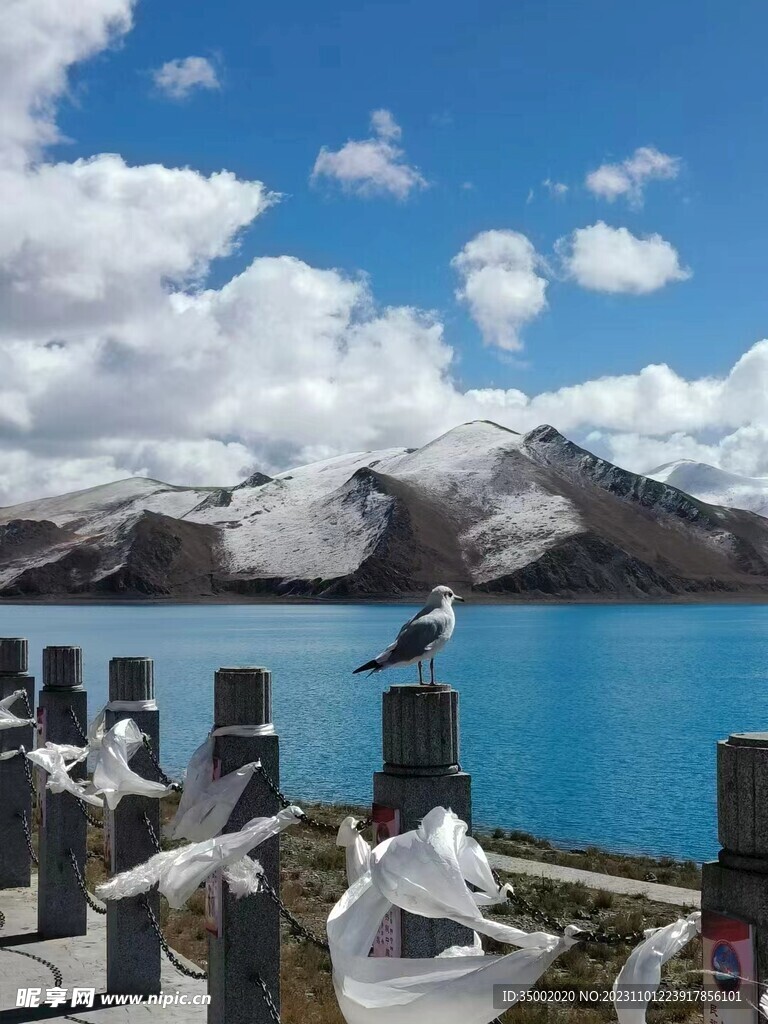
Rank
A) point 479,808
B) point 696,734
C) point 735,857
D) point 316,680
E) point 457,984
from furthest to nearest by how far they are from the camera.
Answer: point 316,680 < point 696,734 < point 479,808 < point 457,984 < point 735,857

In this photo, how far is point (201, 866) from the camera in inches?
186

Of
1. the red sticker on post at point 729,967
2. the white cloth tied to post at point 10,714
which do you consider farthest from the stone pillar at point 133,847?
the red sticker on post at point 729,967

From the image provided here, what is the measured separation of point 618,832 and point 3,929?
19.8m

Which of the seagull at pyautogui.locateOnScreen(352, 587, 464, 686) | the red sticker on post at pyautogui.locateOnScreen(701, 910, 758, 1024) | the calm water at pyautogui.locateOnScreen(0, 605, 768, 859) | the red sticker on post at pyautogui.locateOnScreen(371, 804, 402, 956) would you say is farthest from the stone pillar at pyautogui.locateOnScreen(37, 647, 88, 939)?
the calm water at pyautogui.locateOnScreen(0, 605, 768, 859)

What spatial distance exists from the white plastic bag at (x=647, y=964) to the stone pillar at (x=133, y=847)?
4587mm

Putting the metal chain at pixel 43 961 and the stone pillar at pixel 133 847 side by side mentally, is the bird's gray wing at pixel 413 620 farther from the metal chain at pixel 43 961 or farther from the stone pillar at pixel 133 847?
the metal chain at pixel 43 961

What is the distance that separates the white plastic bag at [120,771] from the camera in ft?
21.5

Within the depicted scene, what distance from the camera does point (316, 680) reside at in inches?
2564

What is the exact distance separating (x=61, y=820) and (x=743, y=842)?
695cm

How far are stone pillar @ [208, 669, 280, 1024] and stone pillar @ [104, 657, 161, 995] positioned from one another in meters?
1.93

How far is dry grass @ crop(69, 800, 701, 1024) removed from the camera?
9.25 meters

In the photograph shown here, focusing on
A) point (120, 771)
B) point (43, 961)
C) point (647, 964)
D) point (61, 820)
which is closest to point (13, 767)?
point (61, 820)

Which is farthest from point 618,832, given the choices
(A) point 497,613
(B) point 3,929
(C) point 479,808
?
(A) point 497,613

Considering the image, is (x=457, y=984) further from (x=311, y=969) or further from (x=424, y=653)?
(x=311, y=969)
